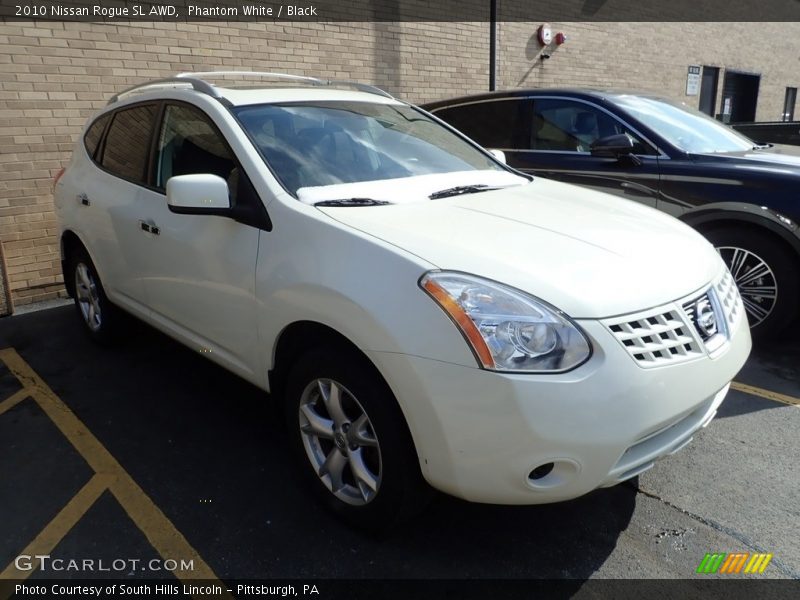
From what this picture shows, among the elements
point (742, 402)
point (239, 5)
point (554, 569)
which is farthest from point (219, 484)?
point (239, 5)

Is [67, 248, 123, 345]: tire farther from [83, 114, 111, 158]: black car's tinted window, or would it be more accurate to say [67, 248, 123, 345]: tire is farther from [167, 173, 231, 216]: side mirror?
[167, 173, 231, 216]: side mirror

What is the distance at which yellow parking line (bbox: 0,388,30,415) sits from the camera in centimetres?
367

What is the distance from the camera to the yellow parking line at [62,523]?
233 centimetres

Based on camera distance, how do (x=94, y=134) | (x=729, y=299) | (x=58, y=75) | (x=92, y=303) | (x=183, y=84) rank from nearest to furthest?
(x=729, y=299), (x=183, y=84), (x=94, y=134), (x=92, y=303), (x=58, y=75)

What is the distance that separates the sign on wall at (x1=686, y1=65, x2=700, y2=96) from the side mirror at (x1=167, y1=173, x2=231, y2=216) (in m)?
14.1

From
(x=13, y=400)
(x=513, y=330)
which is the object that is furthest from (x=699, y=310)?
(x=13, y=400)

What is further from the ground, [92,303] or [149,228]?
[149,228]

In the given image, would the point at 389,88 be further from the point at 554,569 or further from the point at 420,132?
the point at 554,569

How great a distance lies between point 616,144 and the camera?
4562 millimetres

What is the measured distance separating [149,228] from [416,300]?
1980 millimetres

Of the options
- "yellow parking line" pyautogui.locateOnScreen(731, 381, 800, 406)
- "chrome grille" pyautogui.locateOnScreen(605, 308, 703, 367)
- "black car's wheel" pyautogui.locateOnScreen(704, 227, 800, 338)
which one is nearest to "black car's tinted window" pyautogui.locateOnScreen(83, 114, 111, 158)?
"chrome grille" pyautogui.locateOnScreen(605, 308, 703, 367)

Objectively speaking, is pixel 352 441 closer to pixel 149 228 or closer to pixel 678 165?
pixel 149 228

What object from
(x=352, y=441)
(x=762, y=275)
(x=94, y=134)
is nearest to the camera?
(x=352, y=441)

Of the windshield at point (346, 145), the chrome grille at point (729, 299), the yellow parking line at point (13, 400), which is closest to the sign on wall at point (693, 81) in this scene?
the windshield at point (346, 145)
